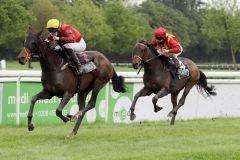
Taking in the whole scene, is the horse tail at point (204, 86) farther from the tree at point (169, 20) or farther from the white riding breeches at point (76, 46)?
the tree at point (169, 20)

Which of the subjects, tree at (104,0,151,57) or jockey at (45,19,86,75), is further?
tree at (104,0,151,57)

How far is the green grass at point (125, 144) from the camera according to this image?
6875mm

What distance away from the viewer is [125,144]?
7.96 metres

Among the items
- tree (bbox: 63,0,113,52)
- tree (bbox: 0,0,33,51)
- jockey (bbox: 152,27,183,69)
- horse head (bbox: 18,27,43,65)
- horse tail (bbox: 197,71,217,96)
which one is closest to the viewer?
horse head (bbox: 18,27,43,65)

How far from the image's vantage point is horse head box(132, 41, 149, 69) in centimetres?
1007

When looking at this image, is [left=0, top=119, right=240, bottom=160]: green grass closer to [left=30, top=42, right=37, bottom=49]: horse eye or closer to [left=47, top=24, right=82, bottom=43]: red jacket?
[left=30, top=42, right=37, bottom=49]: horse eye

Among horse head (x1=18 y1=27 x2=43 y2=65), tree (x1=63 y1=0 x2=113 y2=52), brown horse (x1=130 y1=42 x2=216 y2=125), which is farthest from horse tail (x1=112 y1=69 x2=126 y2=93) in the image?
tree (x1=63 y1=0 x2=113 y2=52)

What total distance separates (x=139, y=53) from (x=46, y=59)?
2329 mm

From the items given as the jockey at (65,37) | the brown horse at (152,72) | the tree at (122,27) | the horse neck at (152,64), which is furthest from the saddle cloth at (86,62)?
the tree at (122,27)

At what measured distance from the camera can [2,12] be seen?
36188mm

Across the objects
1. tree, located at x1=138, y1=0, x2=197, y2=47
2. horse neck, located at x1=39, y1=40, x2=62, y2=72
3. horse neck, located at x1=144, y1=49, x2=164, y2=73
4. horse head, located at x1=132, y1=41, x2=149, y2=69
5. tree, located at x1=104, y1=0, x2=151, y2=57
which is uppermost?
horse neck, located at x1=39, y1=40, x2=62, y2=72

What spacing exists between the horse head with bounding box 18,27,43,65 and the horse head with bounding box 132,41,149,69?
230 cm

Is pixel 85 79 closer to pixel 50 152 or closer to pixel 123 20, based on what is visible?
pixel 50 152

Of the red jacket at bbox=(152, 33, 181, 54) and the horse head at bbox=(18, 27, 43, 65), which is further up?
the horse head at bbox=(18, 27, 43, 65)
